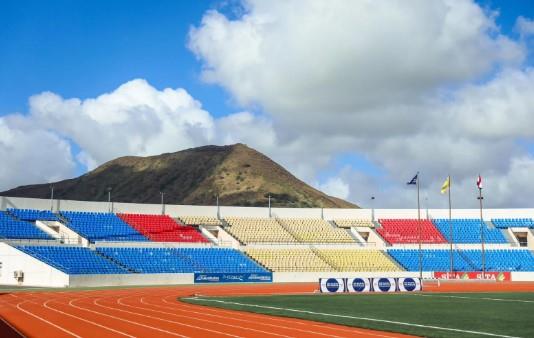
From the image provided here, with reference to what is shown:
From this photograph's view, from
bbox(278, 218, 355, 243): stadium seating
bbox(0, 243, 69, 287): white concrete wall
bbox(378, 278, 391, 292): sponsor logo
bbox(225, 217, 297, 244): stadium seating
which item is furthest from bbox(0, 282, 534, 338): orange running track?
bbox(278, 218, 355, 243): stadium seating

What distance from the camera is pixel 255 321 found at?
→ 24.3 m

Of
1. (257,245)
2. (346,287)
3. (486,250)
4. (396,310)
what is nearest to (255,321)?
(396,310)

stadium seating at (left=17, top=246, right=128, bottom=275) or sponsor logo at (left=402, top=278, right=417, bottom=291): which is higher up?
stadium seating at (left=17, top=246, right=128, bottom=275)

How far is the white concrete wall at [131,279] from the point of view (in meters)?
54.5

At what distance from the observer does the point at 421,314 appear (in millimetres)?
27047

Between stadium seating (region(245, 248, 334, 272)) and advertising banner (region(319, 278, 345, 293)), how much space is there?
874 inches

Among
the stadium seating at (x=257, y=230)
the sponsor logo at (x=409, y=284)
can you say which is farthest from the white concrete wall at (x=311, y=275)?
the sponsor logo at (x=409, y=284)

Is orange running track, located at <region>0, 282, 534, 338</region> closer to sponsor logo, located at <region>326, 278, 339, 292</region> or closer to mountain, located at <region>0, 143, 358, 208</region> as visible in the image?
sponsor logo, located at <region>326, 278, 339, 292</region>

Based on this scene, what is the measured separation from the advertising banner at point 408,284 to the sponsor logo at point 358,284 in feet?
8.96

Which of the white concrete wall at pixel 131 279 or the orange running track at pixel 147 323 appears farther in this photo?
the white concrete wall at pixel 131 279

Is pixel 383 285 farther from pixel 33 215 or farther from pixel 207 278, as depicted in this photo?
pixel 33 215

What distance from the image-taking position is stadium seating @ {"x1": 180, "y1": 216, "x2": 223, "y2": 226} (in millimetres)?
76688

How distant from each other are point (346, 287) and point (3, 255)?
102ft

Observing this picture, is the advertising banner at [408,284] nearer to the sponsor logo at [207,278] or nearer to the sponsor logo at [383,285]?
the sponsor logo at [383,285]
